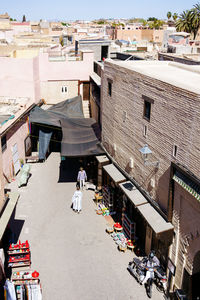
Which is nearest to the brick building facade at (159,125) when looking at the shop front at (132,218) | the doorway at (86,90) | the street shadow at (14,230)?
the shop front at (132,218)

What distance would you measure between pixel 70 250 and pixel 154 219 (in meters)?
3.78

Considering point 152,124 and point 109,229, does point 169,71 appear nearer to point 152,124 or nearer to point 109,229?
point 152,124

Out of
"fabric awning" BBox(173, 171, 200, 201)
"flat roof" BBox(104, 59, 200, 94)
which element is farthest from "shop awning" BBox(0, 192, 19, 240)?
"flat roof" BBox(104, 59, 200, 94)

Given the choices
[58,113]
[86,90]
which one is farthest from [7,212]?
[86,90]

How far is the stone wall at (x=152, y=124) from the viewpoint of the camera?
27.9ft

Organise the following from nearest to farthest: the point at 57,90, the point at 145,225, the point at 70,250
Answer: the point at 145,225 → the point at 70,250 → the point at 57,90

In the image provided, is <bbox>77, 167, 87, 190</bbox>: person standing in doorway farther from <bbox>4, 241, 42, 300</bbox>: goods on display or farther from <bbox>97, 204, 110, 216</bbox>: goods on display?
<bbox>4, 241, 42, 300</bbox>: goods on display

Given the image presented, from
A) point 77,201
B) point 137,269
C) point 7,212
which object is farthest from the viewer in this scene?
point 77,201

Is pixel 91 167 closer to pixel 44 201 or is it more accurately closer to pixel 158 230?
pixel 44 201

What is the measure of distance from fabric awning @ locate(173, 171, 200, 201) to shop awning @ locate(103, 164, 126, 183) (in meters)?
3.92

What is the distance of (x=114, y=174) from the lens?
43.7 feet

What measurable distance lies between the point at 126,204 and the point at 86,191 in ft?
13.1

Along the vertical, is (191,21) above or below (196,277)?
above

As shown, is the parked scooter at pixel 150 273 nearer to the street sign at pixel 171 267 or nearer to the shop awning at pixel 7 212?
the street sign at pixel 171 267
